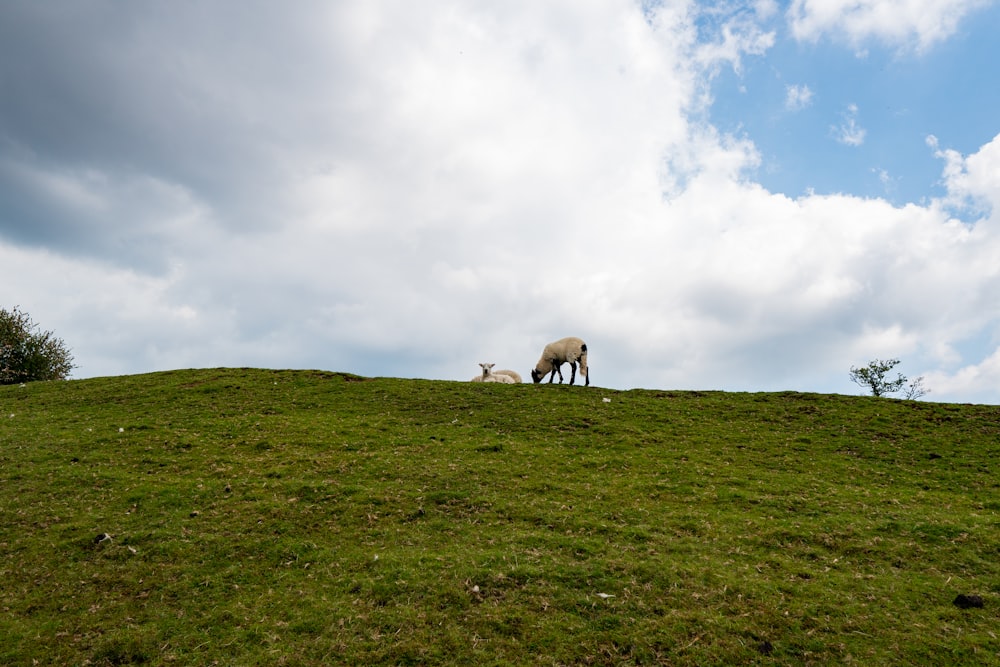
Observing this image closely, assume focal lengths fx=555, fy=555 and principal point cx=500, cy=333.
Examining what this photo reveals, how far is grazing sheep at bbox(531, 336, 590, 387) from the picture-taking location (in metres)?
30.6

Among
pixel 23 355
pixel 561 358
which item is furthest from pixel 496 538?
pixel 23 355

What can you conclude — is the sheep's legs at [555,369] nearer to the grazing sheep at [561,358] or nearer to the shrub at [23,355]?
the grazing sheep at [561,358]

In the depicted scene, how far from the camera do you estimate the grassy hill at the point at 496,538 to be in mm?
8680

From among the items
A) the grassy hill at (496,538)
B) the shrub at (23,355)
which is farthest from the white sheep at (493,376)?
the shrub at (23,355)

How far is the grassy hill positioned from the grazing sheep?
774 cm

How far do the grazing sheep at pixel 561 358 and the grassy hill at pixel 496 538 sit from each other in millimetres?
7736

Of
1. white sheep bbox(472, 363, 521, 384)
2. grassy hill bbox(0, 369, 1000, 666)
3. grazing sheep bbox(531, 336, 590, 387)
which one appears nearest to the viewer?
grassy hill bbox(0, 369, 1000, 666)

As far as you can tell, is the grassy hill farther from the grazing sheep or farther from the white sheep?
the white sheep

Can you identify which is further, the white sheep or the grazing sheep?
the white sheep

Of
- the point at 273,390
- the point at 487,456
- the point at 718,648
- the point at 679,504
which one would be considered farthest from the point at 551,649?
the point at 273,390

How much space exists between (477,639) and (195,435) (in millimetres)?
15666

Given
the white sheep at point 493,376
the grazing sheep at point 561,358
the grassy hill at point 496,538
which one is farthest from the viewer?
the white sheep at point 493,376

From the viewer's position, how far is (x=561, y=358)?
31312 millimetres

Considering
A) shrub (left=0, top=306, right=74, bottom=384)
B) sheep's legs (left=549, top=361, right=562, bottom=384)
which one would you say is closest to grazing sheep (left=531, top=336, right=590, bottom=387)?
sheep's legs (left=549, top=361, right=562, bottom=384)
